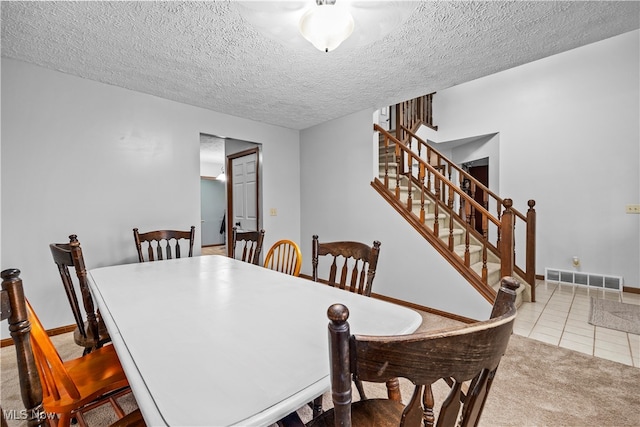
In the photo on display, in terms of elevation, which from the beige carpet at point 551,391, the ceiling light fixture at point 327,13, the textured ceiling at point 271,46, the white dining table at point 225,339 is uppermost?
the textured ceiling at point 271,46

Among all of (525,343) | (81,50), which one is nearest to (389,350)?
(525,343)

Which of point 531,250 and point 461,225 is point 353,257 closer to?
point 461,225

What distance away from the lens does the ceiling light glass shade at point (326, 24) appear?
4.50 feet

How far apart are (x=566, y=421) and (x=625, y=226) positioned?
353 cm

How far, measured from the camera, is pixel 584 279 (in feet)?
12.8

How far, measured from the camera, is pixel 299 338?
2.95 ft

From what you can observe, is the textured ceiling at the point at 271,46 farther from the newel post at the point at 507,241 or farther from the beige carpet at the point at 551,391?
the beige carpet at the point at 551,391

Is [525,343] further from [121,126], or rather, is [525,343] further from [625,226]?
[121,126]

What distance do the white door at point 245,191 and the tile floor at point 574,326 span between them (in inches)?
134

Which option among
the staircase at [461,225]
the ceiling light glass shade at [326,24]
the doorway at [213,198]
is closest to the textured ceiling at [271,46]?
the ceiling light glass shade at [326,24]

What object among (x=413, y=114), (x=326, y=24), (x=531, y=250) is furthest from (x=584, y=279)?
(x=326, y=24)

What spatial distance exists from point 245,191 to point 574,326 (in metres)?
4.14

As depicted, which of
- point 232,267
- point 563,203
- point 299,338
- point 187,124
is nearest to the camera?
point 299,338

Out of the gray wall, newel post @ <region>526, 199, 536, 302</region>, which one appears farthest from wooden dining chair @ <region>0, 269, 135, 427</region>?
newel post @ <region>526, 199, 536, 302</region>
